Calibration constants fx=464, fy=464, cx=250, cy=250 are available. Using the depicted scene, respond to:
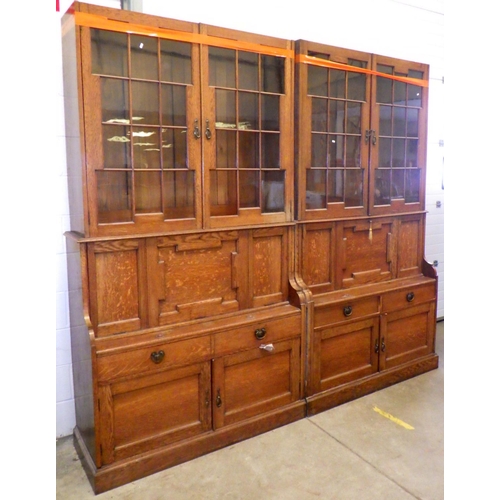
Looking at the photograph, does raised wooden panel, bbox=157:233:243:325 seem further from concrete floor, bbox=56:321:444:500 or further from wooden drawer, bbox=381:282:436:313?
wooden drawer, bbox=381:282:436:313

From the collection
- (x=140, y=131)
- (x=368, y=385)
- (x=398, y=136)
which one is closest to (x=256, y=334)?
(x=368, y=385)

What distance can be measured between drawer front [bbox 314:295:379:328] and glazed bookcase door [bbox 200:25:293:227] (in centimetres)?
67

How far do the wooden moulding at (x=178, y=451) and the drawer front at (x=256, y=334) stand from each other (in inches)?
18.0

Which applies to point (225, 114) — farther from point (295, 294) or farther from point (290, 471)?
point (290, 471)

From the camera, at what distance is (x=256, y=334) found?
8.99ft

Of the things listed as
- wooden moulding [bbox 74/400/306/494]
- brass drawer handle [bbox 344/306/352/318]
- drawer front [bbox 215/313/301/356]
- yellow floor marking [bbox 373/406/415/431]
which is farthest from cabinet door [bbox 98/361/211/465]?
yellow floor marking [bbox 373/406/415/431]

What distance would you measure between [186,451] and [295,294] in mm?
1116

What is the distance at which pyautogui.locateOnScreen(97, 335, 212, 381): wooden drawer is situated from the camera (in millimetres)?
2293

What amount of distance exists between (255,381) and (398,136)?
81.9 inches

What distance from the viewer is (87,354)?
7.62 ft

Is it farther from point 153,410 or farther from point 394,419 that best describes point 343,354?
point 153,410

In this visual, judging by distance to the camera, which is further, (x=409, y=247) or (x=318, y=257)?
(x=409, y=247)
